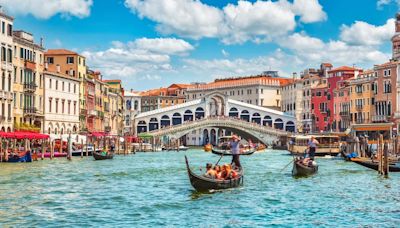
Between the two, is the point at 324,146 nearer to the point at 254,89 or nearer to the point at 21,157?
the point at 21,157

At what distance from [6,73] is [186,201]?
1764 centimetres

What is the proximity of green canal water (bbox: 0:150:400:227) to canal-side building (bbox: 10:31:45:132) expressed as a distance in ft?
35.3

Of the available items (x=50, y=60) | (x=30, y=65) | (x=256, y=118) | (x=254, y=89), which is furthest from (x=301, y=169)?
(x=254, y=89)

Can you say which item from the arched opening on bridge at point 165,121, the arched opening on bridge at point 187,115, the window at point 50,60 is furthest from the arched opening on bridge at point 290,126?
the window at point 50,60

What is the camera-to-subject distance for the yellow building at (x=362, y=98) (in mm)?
46763

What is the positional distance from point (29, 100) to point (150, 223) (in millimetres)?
A: 22945

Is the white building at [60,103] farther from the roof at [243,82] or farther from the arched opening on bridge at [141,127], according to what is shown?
the roof at [243,82]

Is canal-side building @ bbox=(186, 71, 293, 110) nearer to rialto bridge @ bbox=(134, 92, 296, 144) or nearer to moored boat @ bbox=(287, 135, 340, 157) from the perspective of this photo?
rialto bridge @ bbox=(134, 92, 296, 144)

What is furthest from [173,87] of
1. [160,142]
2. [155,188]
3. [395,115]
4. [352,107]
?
[155,188]

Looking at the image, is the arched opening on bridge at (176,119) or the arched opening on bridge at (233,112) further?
the arched opening on bridge at (233,112)

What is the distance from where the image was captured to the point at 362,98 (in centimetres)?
4784

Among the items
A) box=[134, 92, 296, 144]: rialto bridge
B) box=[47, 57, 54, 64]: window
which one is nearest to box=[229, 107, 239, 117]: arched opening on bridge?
box=[134, 92, 296, 144]: rialto bridge

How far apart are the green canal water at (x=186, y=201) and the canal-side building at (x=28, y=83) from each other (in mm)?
10757

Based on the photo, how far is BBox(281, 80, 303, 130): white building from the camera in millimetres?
61850
